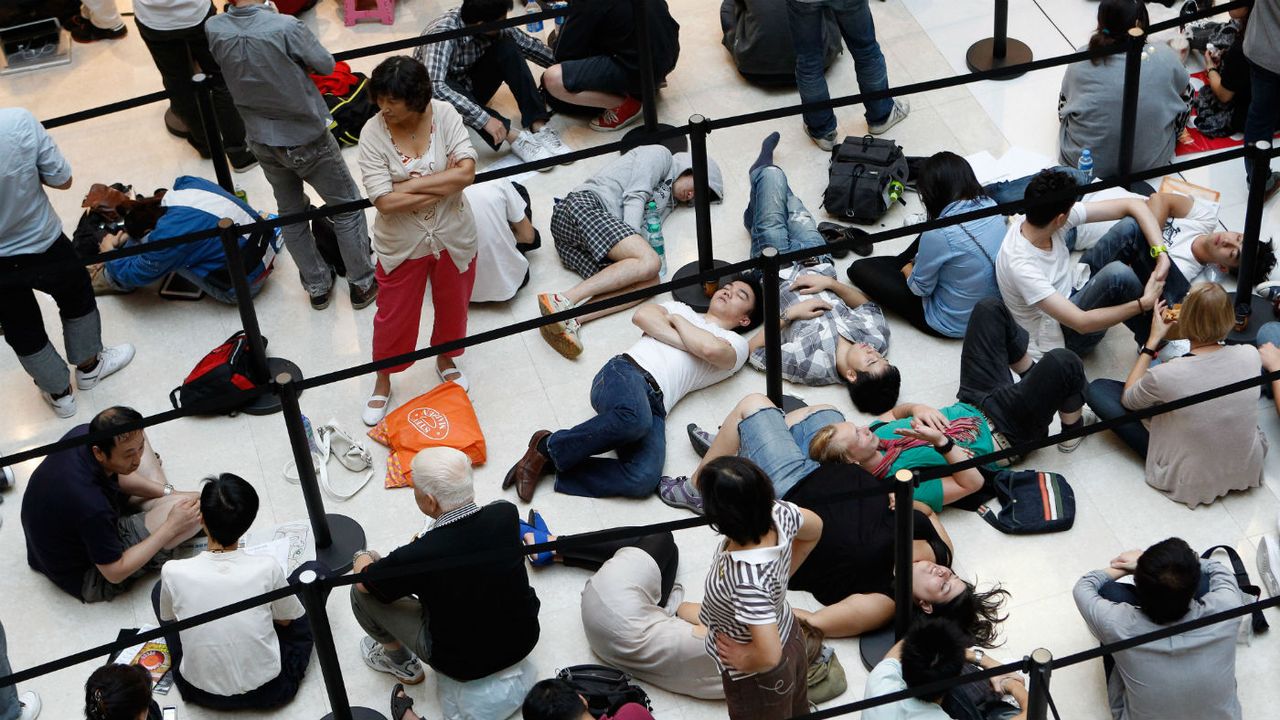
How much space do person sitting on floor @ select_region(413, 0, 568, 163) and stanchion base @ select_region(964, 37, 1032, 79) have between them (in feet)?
6.81

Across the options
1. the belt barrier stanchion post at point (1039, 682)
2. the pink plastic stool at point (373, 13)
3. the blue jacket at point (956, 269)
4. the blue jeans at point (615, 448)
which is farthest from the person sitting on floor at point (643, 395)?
the pink plastic stool at point (373, 13)

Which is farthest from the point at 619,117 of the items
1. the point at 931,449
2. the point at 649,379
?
the point at 931,449

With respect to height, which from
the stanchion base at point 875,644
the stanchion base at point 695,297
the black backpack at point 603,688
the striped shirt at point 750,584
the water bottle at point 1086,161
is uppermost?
the striped shirt at point 750,584

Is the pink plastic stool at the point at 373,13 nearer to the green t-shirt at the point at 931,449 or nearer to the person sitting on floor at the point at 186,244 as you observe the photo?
the person sitting on floor at the point at 186,244

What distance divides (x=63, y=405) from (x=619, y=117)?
9.67 ft

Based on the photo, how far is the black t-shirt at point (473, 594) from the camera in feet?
18.7

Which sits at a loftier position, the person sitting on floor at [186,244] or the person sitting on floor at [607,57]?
the person sitting on floor at [607,57]

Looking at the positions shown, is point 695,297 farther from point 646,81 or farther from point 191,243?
point 191,243

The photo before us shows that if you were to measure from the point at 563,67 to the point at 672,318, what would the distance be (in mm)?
1877

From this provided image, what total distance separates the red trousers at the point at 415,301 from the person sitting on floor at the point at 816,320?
47.6 inches

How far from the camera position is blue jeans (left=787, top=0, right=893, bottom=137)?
812 cm

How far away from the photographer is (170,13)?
7789 mm

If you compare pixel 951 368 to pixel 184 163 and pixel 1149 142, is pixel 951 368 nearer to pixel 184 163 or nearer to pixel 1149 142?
pixel 1149 142

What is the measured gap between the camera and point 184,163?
849 cm
